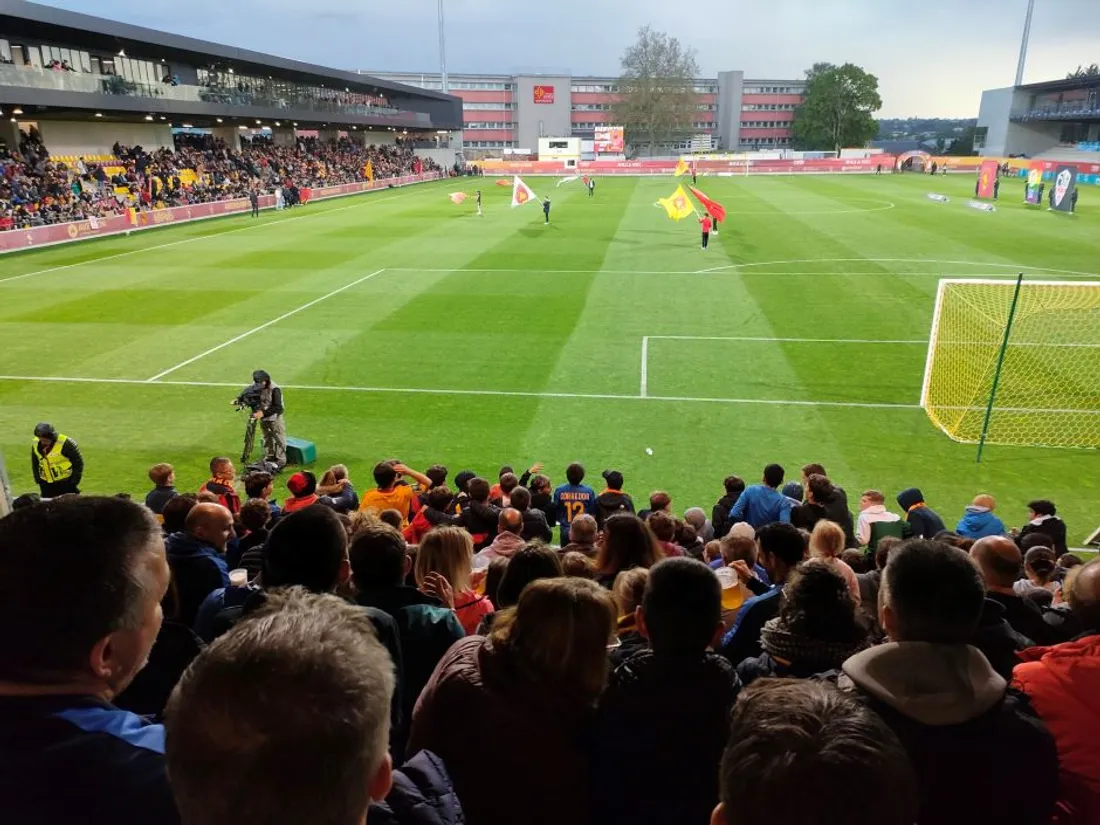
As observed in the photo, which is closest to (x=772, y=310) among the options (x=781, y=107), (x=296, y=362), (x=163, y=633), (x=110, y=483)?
(x=296, y=362)

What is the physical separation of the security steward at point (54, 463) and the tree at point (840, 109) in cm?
12138

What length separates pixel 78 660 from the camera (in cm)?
199

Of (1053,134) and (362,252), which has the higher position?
(1053,134)

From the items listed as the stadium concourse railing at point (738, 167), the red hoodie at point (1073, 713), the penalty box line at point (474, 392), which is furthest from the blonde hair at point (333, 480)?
the stadium concourse railing at point (738, 167)

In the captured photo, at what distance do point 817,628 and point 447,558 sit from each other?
2.24m

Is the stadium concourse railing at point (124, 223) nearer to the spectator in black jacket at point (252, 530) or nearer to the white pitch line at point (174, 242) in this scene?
the white pitch line at point (174, 242)

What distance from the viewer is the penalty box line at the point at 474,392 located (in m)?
13.9

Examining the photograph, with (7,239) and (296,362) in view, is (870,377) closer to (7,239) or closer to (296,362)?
(296,362)

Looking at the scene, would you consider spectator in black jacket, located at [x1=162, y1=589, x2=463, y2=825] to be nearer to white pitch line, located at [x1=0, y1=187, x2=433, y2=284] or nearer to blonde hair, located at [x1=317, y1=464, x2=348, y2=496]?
blonde hair, located at [x1=317, y1=464, x2=348, y2=496]

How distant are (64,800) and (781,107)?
148034 millimetres

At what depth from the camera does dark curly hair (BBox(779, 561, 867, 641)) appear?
334 cm

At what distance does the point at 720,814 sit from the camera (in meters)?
1.75

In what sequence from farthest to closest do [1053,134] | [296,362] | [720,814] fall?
1. [1053,134]
2. [296,362]
3. [720,814]

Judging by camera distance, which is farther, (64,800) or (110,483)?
(110,483)
